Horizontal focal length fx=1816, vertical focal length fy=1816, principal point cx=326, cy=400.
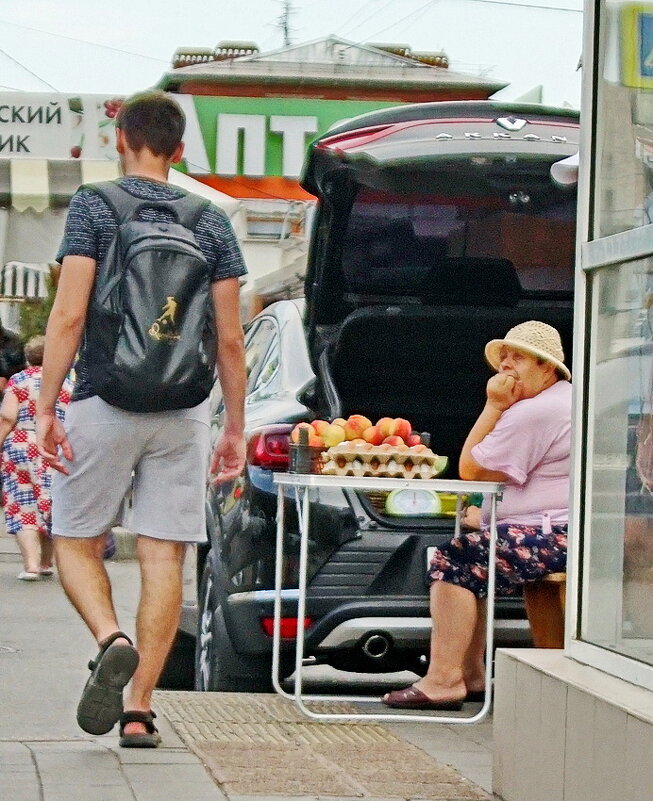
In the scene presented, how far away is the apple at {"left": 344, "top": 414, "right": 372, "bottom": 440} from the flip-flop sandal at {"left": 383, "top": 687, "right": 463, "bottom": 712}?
3.08ft

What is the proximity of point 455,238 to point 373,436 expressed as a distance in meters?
1.24

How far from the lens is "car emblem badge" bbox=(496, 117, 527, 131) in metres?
6.92

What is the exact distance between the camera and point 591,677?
172 inches

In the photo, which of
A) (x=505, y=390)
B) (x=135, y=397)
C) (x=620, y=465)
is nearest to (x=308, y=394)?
(x=505, y=390)

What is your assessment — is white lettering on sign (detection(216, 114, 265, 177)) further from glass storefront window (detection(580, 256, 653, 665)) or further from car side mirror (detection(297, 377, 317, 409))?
glass storefront window (detection(580, 256, 653, 665))

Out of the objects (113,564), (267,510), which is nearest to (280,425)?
(267,510)

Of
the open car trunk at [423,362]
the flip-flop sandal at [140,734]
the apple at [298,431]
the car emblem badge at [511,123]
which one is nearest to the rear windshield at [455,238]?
the open car trunk at [423,362]

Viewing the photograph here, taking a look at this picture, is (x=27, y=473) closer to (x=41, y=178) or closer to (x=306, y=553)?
(x=41, y=178)

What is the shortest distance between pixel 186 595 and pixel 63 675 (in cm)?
60

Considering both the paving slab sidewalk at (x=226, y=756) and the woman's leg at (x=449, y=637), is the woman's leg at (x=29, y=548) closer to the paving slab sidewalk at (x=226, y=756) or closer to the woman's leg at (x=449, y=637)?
the paving slab sidewalk at (x=226, y=756)

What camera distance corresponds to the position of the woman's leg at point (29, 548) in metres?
12.9

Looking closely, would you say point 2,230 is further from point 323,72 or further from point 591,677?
point 323,72

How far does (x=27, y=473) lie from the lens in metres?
13.8

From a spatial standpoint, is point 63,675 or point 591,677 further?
point 63,675
